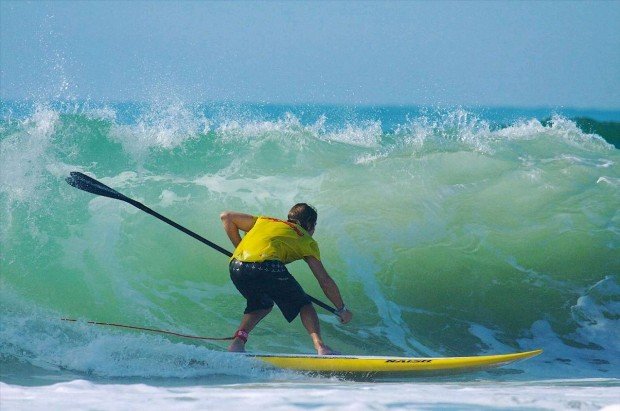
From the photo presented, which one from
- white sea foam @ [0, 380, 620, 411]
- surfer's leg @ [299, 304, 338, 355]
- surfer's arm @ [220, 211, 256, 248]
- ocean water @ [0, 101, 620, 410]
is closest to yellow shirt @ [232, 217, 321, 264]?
surfer's arm @ [220, 211, 256, 248]

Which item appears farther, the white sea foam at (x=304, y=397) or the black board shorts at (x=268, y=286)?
the black board shorts at (x=268, y=286)

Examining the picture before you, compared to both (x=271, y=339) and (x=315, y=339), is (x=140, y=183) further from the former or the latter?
(x=315, y=339)

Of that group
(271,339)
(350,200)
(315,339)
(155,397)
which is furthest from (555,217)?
(155,397)

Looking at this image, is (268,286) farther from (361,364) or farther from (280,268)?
(361,364)

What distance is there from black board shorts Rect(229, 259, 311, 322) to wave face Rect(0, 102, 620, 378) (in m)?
0.44

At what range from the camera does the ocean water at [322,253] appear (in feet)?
18.4

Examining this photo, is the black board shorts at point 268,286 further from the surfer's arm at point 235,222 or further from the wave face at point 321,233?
the wave face at point 321,233

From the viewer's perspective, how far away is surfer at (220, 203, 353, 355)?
5.84 metres

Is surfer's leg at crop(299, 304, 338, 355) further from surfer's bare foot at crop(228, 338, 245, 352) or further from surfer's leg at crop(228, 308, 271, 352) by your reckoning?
surfer's bare foot at crop(228, 338, 245, 352)

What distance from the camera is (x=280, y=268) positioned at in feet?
19.3

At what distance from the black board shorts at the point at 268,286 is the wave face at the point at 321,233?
44 centimetres

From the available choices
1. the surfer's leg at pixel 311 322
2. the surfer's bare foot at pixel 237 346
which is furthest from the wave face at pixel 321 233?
A: the surfer's leg at pixel 311 322

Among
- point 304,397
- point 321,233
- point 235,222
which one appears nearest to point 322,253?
point 321,233

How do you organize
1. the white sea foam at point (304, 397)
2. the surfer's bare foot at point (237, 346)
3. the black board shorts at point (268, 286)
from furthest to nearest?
the surfer's bare foot at point (237, 346)
the black board shorts at point (268, 286)
the white sea foam at point (304, 397)
